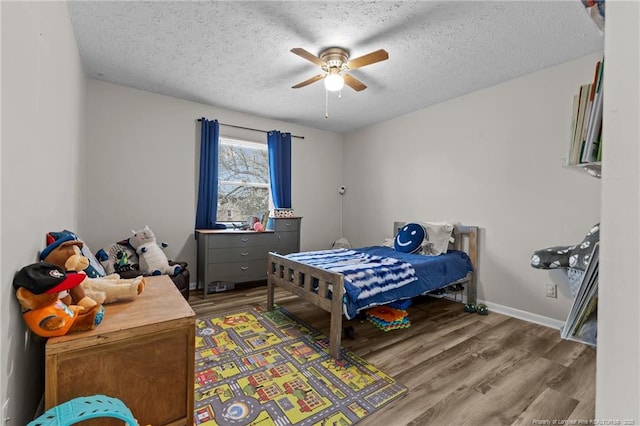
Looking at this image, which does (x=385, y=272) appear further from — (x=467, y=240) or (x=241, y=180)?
(x=241, y=180)

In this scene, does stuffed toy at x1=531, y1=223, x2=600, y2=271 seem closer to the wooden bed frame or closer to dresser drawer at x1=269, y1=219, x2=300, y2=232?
the wooden bed frame

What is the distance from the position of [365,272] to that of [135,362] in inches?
67.9

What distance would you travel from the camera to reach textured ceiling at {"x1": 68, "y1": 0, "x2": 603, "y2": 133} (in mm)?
2012

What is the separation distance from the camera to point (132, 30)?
2279 millimetres

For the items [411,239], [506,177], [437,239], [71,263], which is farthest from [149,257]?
[506,177]

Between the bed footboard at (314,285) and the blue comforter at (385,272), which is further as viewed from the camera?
the blue comforter at (385,272)

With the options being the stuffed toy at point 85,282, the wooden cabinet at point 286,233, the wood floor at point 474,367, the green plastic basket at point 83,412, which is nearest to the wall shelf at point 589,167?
the wood floor at point 474,367

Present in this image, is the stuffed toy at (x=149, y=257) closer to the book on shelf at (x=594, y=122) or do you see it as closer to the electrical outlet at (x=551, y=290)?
the book on shelf at (x=594, y=122)

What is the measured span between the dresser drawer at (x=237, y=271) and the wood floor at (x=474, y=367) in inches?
18.7

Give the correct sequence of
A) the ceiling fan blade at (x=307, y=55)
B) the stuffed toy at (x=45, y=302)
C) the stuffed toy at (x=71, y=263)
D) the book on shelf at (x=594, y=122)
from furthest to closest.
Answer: the ceiling fan blade at (x=307, y=55) → the stuffed toy at (x=71, y=263) → the stuffed toy at (x=45, y=302) → the book on shelf at (x=594, y=122)

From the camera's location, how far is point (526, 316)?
2.96 metres

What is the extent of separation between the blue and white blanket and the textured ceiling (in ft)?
6.30

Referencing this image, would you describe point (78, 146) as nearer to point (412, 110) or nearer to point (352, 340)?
point (352, 340)

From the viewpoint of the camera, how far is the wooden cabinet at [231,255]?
3533 mm
